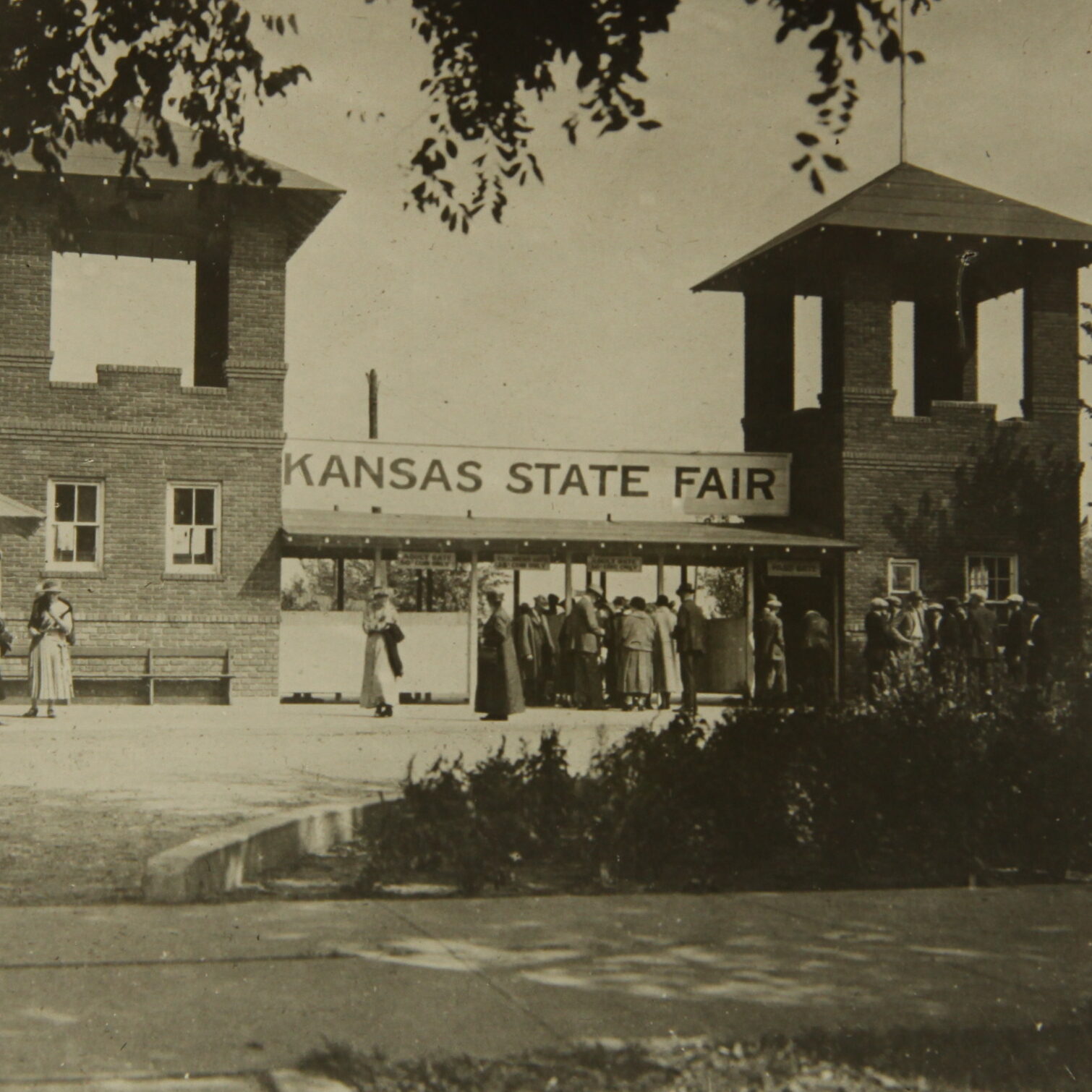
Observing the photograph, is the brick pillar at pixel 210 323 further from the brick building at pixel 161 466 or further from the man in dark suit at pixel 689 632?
the man in dark suit at pixel 689 632

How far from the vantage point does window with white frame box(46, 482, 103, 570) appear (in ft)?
76.7

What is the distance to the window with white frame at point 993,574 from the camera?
27.2 meters

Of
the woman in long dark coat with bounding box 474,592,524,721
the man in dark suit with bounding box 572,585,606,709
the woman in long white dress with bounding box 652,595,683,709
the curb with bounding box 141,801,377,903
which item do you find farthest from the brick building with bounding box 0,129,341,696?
the curb with bounding box 141,801,377,903

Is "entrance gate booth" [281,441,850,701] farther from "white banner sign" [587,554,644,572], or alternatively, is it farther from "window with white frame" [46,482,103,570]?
"window with white frame" [46,482,103,570]

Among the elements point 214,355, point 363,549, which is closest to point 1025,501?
point 363,549

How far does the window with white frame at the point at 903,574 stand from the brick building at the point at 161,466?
1104 centimetres

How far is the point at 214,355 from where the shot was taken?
2612 centimetres

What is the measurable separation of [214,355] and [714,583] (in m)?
28.5

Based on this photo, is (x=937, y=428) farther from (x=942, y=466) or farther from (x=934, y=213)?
(x=934, y=213)

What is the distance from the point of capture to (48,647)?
19.6m

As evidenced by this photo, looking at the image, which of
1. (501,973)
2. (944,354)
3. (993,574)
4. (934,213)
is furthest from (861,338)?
(501,973)

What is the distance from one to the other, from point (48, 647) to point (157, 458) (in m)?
5.00

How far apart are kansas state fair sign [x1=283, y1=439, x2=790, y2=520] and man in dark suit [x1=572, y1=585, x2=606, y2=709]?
366 centimetres

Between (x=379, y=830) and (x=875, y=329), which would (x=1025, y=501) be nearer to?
(x=875, y=329)
